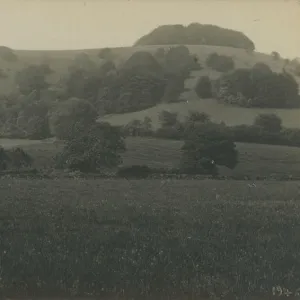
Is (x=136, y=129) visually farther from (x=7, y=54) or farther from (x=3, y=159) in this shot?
(x=7, y=54)

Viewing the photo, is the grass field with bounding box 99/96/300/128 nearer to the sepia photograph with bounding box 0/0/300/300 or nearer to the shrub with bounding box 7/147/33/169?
the sepia photograph with bounding box 0/0/300/300

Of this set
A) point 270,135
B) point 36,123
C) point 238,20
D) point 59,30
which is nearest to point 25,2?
point 59,30

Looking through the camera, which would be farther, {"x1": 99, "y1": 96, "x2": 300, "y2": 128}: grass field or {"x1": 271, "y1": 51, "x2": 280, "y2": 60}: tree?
{"x1": 271, "y1": 51, "x2": 280, "y2": 60}: tree

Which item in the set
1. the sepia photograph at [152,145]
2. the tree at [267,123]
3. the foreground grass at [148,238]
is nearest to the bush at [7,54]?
the sepia photograph at [152,145]

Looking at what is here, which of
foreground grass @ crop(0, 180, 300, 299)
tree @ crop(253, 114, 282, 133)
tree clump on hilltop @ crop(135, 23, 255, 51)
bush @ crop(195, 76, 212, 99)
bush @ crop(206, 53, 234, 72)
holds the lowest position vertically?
foreground grass @ crop(0, 180, 300, 299)

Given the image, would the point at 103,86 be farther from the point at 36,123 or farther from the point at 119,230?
the point at 119,230

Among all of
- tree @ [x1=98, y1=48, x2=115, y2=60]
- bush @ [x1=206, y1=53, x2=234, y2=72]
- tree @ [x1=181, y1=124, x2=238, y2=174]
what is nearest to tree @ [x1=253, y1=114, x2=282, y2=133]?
tree @ [x1=181, y1=124, x2=238, y2=174]
